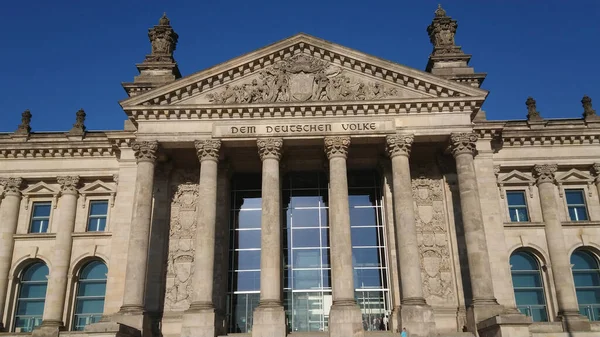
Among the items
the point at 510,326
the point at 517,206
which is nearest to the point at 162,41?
the point at 517,206

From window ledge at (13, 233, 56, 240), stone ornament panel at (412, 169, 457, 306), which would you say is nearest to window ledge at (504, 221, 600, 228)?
stone ornament panel at (412, 169, 457, 306)

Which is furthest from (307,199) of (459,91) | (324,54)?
(459,91)

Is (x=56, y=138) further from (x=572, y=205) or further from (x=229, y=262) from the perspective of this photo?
(x=572, y=205)

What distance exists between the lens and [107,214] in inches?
1367

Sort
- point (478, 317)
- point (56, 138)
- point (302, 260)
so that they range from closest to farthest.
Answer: point (478, 317), point (302, 260), point (56, 138)

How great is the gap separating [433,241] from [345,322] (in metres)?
7.92

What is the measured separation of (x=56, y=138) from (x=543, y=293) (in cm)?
3086

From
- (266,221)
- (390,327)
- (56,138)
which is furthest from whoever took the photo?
(56,138)

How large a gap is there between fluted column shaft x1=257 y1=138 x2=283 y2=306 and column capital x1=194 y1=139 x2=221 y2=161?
2286 millimetres

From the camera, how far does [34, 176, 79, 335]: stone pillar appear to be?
31.8m

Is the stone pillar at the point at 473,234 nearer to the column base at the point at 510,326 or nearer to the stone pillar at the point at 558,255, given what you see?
the column base at the point at 510,326

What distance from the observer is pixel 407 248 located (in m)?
28.2

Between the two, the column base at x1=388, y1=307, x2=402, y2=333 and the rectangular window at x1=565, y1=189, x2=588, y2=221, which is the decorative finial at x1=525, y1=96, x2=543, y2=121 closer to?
the rectangular window at x1=565, y1=189, x2=588, y2=221

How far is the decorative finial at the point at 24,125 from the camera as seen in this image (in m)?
36.2
